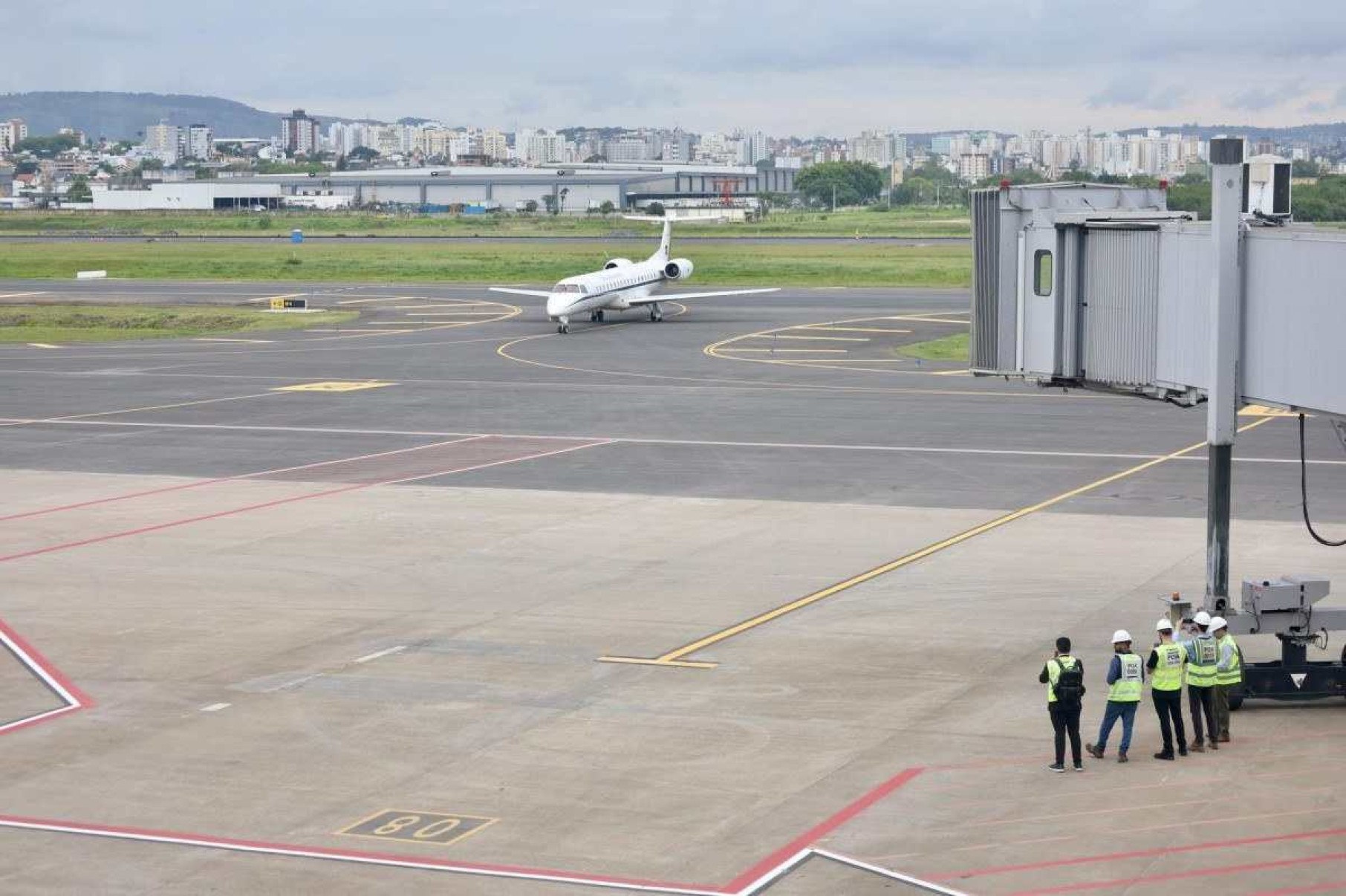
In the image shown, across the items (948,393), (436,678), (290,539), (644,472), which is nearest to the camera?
(436,678)

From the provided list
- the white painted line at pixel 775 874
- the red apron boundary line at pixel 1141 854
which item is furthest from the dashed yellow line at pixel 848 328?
the white painted line at pixel 775 874

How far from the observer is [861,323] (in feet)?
335

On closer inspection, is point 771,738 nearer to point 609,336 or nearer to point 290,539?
point 290,539

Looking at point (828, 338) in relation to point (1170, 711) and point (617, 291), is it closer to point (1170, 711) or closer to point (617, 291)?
point (617, 291)

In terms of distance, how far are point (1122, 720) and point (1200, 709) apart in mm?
1476

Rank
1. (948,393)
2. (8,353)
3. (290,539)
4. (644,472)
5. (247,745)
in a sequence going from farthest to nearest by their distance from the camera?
(8,353), (948,393), (644,472), (290,539), (247,745)

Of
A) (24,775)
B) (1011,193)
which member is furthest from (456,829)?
(1011,193)

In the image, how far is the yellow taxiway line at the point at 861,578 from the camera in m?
30.4

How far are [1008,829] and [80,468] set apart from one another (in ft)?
128

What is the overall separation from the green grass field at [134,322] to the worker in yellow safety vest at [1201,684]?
267 feet

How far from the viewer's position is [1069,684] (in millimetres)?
24203

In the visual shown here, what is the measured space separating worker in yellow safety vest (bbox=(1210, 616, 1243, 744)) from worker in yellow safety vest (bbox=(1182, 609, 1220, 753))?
0.07 metres

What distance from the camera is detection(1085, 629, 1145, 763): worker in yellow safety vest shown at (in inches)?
968

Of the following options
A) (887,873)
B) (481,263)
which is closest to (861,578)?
(887,873)
